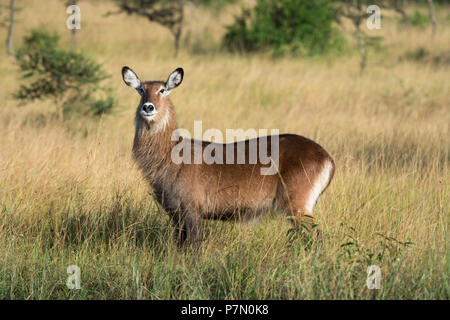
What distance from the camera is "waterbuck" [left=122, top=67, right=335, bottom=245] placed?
3.90m

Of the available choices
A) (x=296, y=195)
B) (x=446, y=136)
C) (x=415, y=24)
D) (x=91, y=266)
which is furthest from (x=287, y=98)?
(x=415, y=24)

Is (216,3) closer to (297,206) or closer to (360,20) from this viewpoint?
(360,20)

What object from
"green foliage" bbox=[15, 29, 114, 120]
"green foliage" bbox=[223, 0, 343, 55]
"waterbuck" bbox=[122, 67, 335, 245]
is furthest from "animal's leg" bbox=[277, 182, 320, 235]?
"green foliage" bbox=[223, 0, 343, 55]

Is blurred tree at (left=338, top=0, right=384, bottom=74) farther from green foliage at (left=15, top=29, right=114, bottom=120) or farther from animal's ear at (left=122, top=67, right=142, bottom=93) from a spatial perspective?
animal's ear at (left=122, top=67, right=142, bottom=93)

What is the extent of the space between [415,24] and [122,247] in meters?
17.8

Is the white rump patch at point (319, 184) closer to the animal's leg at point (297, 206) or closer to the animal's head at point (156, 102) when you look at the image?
the animal's leg at point (297, 206)

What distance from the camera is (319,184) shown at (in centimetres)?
396

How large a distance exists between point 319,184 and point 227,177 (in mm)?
663

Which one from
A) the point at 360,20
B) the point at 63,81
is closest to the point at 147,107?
the point at 63,81

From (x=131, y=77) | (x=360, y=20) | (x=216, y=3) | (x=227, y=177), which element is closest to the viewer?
(x=227, y=177)

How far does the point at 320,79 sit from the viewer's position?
1067 cm

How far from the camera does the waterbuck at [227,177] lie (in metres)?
3.90

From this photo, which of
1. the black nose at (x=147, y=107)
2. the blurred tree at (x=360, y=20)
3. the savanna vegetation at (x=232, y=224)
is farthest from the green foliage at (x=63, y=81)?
the blurred tree at (x=360, y=20)
